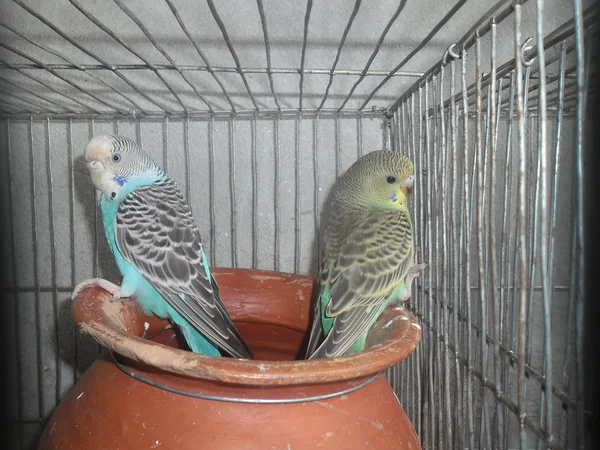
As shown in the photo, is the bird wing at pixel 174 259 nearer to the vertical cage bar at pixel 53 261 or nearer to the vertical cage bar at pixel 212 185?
the vertical cage bar at pixel 212 185

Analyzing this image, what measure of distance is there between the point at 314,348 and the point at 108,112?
92 cm

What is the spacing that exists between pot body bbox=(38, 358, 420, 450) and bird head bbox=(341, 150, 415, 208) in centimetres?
58

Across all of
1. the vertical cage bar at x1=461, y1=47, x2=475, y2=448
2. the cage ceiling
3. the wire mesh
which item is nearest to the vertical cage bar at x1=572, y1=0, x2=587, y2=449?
the wire mesh

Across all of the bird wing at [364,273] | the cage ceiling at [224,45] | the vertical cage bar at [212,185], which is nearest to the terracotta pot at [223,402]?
the bird wing at [364,273]

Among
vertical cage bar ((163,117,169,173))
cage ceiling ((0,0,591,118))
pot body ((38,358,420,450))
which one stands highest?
cage ceiling ((0,0,591,118))

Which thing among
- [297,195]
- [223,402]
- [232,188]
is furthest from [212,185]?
[223,402]

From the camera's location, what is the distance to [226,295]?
110 centimetres

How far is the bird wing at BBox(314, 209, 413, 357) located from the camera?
88 cm

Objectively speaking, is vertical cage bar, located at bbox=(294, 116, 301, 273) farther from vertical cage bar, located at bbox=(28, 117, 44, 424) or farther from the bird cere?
vertical cage bar, located at bbox=(28, 117, 44, 424)

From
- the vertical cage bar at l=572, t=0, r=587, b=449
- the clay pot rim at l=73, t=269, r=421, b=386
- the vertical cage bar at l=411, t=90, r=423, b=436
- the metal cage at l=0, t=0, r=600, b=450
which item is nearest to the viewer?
the vertical cage bar at l=572, t=0, r=587, b=449

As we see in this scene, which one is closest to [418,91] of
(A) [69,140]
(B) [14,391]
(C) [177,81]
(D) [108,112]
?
(C) [177,81]

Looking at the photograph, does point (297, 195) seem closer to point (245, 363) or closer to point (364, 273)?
point (364, 273)

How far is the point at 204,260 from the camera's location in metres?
1.08

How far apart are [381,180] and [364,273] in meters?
0.28
